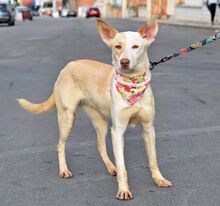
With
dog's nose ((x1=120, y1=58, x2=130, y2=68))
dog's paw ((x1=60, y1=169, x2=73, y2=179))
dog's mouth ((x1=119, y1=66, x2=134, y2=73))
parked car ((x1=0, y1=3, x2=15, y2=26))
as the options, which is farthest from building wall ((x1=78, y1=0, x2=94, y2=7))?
dog's nose ((x1=120, y1=58, x2=130, y2=68))

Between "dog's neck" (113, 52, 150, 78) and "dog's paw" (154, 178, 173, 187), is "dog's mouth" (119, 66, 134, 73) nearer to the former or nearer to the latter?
"dog's neck" (113, 52, 150, 78)

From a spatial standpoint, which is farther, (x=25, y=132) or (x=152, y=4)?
(x=152, y=4)

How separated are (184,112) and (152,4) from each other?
170 ft

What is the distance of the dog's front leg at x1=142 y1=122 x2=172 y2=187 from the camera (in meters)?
4.97

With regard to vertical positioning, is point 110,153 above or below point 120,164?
below

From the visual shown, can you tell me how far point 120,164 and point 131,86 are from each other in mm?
659

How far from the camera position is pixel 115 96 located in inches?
190

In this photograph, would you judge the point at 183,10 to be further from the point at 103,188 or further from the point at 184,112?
the point at 103,188

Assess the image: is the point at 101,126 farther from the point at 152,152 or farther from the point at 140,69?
the point at 140,69

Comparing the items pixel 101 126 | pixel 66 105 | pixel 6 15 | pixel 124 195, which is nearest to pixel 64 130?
pixel 66 105

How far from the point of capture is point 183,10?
155 feet

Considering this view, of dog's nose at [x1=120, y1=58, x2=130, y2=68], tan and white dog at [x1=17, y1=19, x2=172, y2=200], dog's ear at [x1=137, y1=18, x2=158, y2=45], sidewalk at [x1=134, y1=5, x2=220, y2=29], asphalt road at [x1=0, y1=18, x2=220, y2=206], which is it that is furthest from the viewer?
sidewalk at [x1=134, y1=5, x2=220, y2=29]

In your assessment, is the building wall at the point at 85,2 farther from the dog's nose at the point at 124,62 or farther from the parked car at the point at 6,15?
the dog's nose at the point at 124,62

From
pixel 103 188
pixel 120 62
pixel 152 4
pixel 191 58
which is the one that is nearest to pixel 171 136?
pixel 103 188
